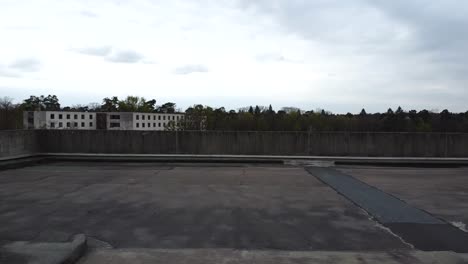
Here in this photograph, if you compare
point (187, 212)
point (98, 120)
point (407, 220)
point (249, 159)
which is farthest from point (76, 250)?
point (98, 120)

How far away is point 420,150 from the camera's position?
1656cm

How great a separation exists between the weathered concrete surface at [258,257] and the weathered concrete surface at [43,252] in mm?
171

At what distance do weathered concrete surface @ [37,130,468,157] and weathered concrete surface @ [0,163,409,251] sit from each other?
3.99m

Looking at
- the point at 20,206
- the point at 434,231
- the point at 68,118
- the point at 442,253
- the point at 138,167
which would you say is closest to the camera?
the point at 442,253

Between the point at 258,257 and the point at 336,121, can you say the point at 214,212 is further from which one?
the point at 336,121

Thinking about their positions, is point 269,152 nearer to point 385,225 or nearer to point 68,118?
point 385,225

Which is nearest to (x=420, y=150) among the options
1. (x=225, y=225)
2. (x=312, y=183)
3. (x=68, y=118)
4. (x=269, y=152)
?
(x=269, y=152)

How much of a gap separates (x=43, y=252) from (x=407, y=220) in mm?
5642

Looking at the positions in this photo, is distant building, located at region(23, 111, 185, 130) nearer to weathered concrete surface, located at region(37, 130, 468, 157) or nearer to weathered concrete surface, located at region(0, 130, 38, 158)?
weathered concrete surface, located at region(37, 130, 468, 157)

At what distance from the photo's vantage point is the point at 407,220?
7270mm

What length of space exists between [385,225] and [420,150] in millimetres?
10801

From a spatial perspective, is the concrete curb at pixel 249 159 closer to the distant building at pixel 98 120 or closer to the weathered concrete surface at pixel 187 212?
the weathered concrete surface at pixel 187 212

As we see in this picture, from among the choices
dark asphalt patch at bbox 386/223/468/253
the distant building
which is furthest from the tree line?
dark asphalt patch at bbox 386/223/468/253

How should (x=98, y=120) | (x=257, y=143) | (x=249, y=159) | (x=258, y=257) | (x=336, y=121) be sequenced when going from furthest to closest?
(x=98, y=120) < (x=336, y=121) < (x=257, y=143) < (x=249, y=159) < (x=258, y=257)
